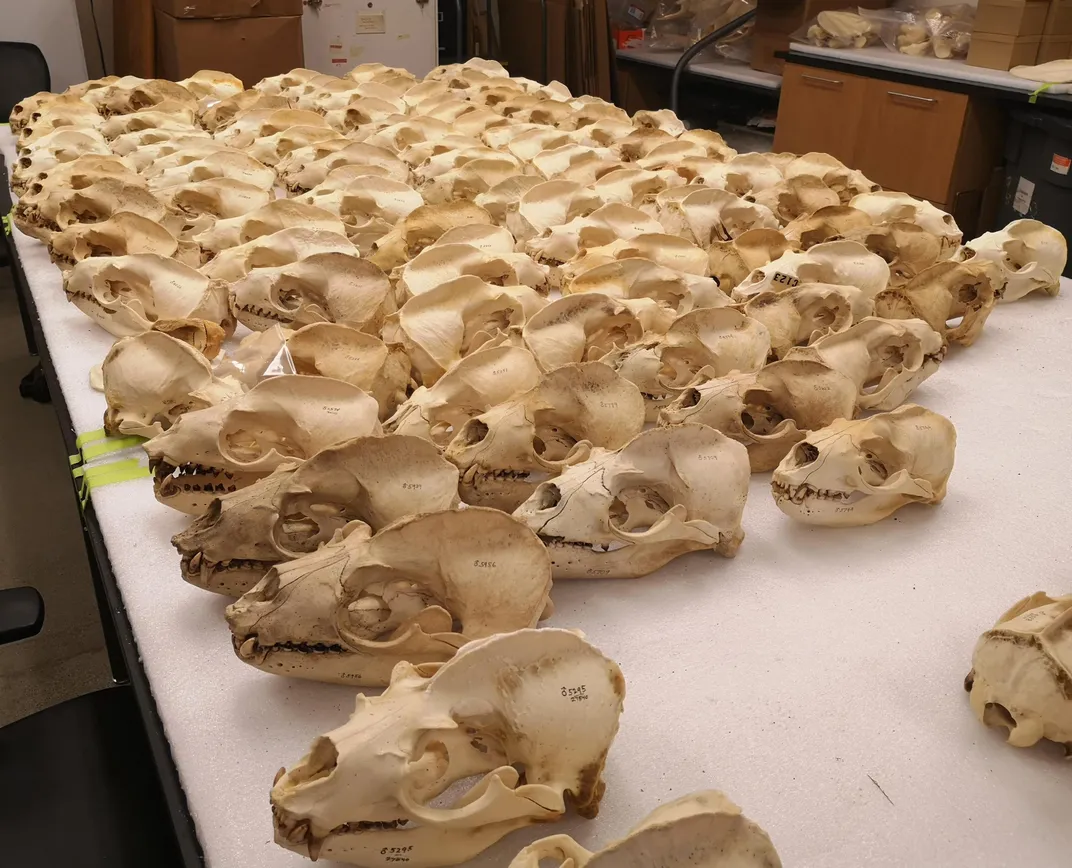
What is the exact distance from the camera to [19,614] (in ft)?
4.09

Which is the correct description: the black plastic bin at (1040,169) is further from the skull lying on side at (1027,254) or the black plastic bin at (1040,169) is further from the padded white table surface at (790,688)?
the padded white table surface at (790,688)

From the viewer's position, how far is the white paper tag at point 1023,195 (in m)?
3.72

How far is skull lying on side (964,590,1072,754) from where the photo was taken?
3.06 feet

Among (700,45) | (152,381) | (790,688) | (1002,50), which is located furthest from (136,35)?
(790,688)

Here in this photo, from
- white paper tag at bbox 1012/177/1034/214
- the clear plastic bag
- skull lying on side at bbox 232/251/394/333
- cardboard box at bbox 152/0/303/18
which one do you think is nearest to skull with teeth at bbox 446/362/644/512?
skull lying on side at bbox 232/251/394/333

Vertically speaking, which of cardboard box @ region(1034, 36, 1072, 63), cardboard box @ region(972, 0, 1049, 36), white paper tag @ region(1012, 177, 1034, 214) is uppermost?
cardboard box @ region(972, 0, 1049, 36)

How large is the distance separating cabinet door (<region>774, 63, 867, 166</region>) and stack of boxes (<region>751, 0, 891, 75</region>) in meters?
0.35

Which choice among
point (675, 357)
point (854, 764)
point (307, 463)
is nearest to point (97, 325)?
point (307, 463)

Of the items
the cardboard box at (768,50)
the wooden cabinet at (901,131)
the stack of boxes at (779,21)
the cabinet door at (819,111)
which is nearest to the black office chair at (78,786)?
the wooden cabinet at (901,131)

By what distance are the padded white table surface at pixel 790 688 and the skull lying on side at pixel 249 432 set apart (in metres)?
0.09

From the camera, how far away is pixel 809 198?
2.28 m

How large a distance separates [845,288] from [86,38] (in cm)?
541

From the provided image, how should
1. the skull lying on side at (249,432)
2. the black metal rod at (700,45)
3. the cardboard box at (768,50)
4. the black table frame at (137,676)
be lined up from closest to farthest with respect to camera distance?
the black table frame at (137,676) → the skull lying on side at (249,432) → the cardboard box at (768,50) → the black metal rod at (700,45)

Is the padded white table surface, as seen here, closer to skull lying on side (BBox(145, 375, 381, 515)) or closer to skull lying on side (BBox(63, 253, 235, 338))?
skull lying on side (BBox(145, 375, 381, 515))
